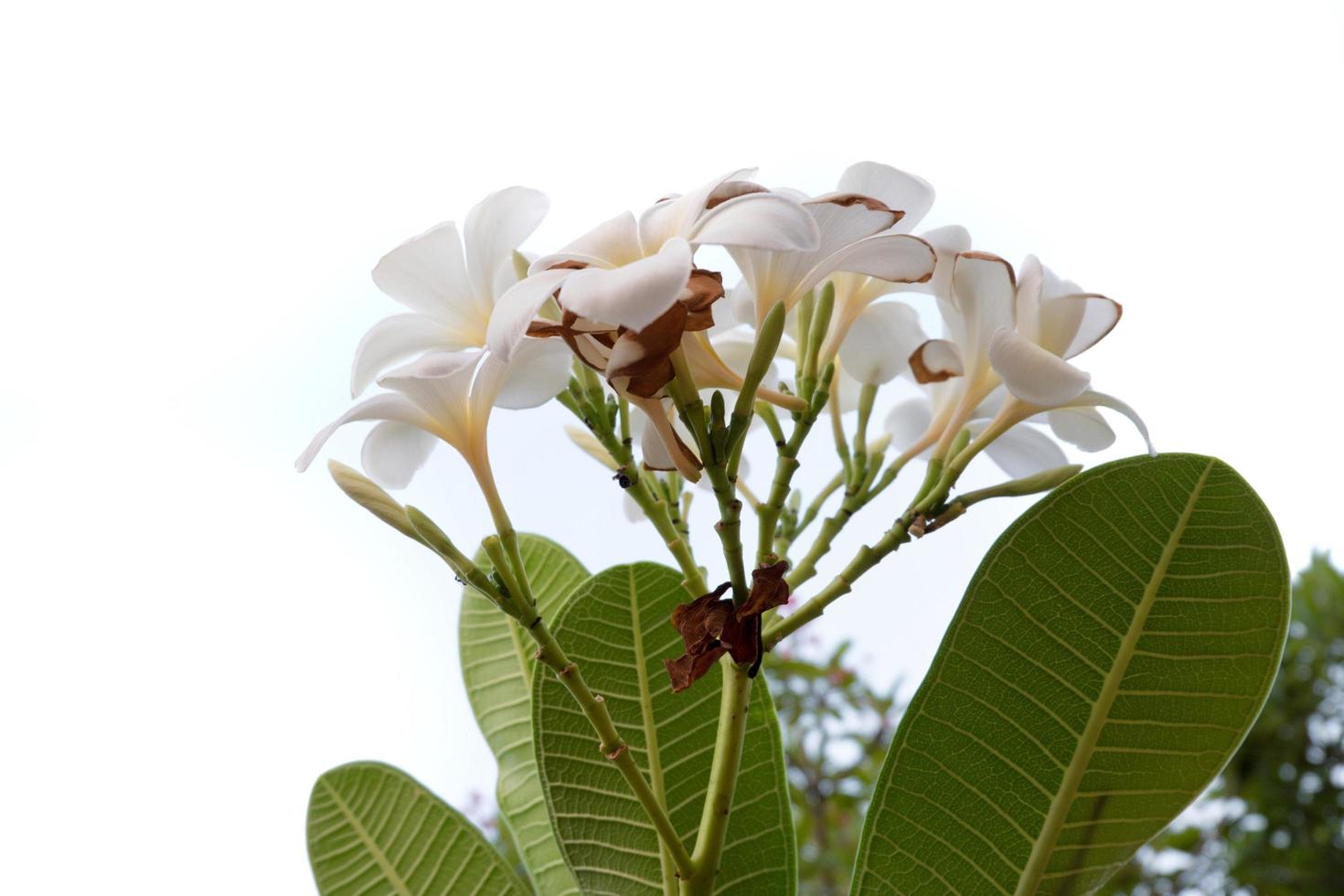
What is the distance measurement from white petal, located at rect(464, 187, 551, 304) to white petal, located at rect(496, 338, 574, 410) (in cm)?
7

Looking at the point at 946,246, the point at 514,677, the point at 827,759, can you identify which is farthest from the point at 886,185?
the point at 827,759

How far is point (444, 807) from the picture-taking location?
0.71 m

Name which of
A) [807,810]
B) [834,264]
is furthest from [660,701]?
[807,810]

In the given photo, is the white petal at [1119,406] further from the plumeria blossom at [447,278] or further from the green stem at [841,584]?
the plumeria blossom at [447,278]

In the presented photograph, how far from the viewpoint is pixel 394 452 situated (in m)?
0.56

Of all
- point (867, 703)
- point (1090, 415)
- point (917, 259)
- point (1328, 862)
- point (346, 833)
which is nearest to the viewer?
point (917, 259)

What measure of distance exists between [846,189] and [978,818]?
1.09 feet

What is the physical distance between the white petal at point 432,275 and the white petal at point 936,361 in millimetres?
247

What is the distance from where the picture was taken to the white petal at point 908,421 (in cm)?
72

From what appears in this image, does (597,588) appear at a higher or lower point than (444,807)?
higher

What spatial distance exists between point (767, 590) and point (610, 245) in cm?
16

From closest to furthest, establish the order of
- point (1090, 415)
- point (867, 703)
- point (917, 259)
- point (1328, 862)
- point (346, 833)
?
1. point (917, 259)
2. point (1090, 415)
3. point (346, 833)
4. point (1328, 862)
5. point (867, 703)

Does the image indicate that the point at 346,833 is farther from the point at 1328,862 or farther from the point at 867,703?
the point at 1328,862

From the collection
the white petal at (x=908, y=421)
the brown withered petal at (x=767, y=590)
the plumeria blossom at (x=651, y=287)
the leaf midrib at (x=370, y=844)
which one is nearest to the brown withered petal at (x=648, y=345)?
the plumeria blossom at (x=651, y=287)
